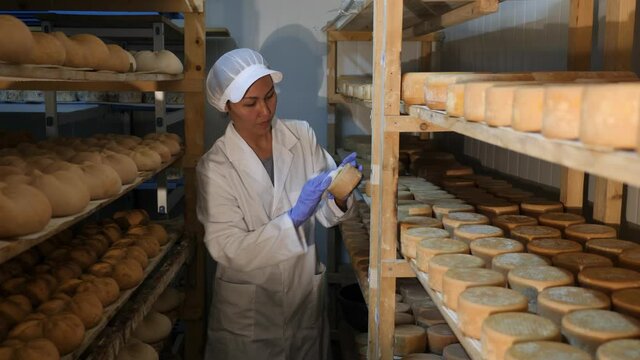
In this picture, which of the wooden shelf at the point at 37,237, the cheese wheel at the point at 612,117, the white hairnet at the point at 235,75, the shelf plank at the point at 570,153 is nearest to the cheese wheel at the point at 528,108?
the shelf plank at the point at 570,153

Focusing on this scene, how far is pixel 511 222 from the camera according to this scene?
1.82 metres

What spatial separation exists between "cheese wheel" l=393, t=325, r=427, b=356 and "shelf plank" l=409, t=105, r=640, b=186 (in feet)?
3.16

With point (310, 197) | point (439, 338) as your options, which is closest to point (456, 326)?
point (439, 338)

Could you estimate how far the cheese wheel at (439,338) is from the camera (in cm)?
199

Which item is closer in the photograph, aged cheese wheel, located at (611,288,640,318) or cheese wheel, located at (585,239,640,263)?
aged cheese wheel, located at (611,288,640,318)

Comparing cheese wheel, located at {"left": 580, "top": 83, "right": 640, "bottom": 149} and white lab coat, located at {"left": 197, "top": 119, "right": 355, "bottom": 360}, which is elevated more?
cheese wheel, located at {"left": 580, "top": 83, "right": 640, "bottom": 149}

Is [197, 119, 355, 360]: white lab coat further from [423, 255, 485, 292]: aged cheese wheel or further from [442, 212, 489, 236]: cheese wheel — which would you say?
[423, 255, 485, 292]: aged cheese wheel

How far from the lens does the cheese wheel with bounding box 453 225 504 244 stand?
1724 millimetres

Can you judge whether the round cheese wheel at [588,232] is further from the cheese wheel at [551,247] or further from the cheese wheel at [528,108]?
the cheese wheel at [528,108]

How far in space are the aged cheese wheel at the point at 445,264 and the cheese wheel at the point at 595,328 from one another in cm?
38

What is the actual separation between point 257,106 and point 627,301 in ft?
5.39

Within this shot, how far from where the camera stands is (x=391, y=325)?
2.02 meters

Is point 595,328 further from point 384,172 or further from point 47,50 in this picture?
point 47,50

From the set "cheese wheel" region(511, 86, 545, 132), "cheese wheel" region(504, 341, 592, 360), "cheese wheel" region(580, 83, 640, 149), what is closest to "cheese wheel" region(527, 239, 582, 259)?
"cheese wheel" region(504, 341, 592, 360)
